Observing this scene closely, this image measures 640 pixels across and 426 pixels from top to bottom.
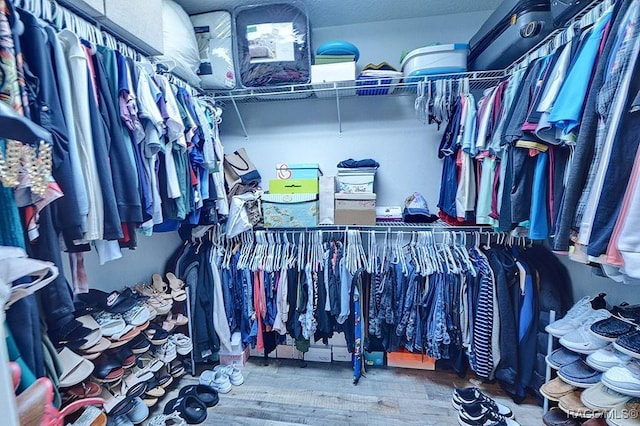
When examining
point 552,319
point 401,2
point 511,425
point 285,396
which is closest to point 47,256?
point 285,396

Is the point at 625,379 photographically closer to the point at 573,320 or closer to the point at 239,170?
the point at 573,320

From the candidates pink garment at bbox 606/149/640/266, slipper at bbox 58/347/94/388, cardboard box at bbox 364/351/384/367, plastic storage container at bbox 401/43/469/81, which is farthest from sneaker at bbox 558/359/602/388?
slipper at bbox 58/347/94/388

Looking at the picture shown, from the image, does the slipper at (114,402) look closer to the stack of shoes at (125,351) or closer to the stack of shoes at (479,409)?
the stack of shoes at (125,351)

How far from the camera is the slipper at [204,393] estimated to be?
1.66 m

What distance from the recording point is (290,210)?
1926 millimetres

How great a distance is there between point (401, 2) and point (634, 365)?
229cm

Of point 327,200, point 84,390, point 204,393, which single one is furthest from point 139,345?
point 327,200

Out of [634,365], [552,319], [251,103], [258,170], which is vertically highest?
[251,103]

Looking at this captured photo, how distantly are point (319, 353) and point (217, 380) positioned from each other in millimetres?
718

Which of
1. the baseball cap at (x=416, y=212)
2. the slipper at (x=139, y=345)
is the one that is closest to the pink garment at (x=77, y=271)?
the slipper at (x=139, y=345)

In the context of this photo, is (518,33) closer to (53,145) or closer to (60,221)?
(53,145)

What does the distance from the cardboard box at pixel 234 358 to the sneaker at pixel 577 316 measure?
75.3 inches

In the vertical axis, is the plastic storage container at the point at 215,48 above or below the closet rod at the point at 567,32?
above

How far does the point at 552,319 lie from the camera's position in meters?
1.52
